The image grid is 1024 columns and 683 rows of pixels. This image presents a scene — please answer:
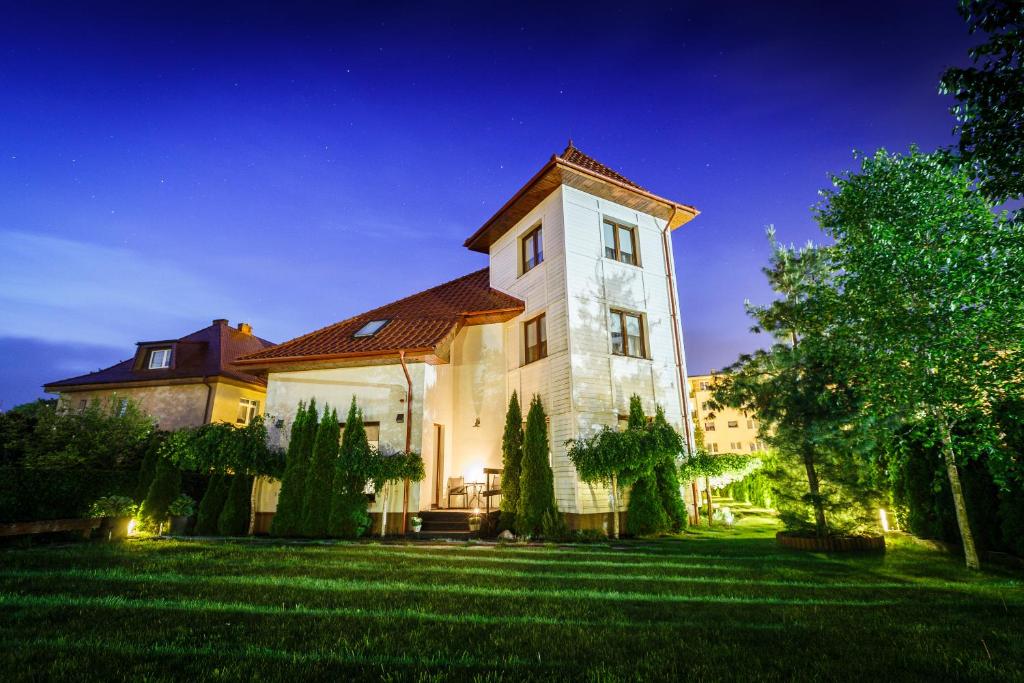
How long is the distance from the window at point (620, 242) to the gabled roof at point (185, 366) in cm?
1683

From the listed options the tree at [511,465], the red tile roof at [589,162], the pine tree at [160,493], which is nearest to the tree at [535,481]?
the tree at [511,465]

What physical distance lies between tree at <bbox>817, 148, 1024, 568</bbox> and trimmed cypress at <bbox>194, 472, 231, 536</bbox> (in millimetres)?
15969

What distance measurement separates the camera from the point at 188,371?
21219mm

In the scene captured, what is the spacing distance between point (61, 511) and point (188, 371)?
11.6 metres

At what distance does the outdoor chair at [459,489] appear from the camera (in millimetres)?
14156

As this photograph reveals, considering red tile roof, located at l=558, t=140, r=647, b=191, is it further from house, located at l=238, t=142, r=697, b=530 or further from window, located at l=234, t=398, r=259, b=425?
window, located at l=234, t=398, r=259, b=425

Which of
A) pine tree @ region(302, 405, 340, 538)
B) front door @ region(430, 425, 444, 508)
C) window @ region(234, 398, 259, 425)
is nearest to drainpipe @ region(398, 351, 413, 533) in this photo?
front door @ region(430, 425, 444, 508)

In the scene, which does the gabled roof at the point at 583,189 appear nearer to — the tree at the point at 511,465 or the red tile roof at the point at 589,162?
the red tile roof at the point at 589,162

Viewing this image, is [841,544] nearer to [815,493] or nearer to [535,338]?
[815,493]

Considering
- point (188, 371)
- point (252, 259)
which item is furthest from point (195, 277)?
point (188, 371)

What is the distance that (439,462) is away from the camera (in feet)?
48.1

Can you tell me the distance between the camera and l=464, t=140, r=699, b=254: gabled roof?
14.3 meters

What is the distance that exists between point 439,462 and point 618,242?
9486 mm

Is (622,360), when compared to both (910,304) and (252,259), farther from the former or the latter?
(252,259)
